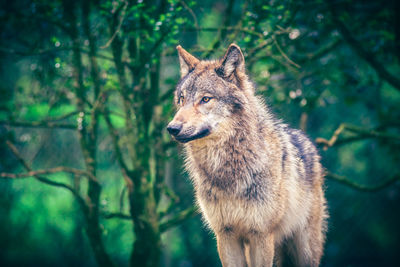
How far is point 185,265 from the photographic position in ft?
31.7

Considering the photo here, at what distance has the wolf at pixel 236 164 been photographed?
117 inches

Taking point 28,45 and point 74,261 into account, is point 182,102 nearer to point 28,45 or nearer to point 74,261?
point 28,45

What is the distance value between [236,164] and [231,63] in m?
0.98

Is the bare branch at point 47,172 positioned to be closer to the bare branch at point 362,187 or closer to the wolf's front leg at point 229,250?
the wolf's front leg at point 229,250

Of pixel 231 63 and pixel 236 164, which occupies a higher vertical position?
pixel 231 63

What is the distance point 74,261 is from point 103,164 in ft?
9.61

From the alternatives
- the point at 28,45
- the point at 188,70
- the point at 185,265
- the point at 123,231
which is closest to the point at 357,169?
the point at 185,265

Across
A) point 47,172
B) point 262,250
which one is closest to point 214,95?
point 262,250

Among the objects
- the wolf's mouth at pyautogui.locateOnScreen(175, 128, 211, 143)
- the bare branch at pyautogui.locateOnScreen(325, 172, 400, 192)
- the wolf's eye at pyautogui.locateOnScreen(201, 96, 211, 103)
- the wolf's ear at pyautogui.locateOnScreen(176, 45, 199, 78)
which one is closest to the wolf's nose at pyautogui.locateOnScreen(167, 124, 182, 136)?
the wolf's mouth at pyautogui.locateOnScreen(175, 128, 211, 143)

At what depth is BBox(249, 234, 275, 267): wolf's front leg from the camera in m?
2.90

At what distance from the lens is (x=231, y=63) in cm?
305

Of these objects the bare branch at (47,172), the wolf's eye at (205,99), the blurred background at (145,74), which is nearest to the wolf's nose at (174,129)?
the wolf's eye at (205,99)

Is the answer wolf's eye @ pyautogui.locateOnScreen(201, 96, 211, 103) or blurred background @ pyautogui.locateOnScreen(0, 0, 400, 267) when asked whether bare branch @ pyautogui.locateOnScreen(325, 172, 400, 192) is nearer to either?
blurred background @ pyautogui.locateOnScreen(0, 0, 400, 267)

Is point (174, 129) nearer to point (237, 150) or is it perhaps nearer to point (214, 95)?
point (214, 95)
